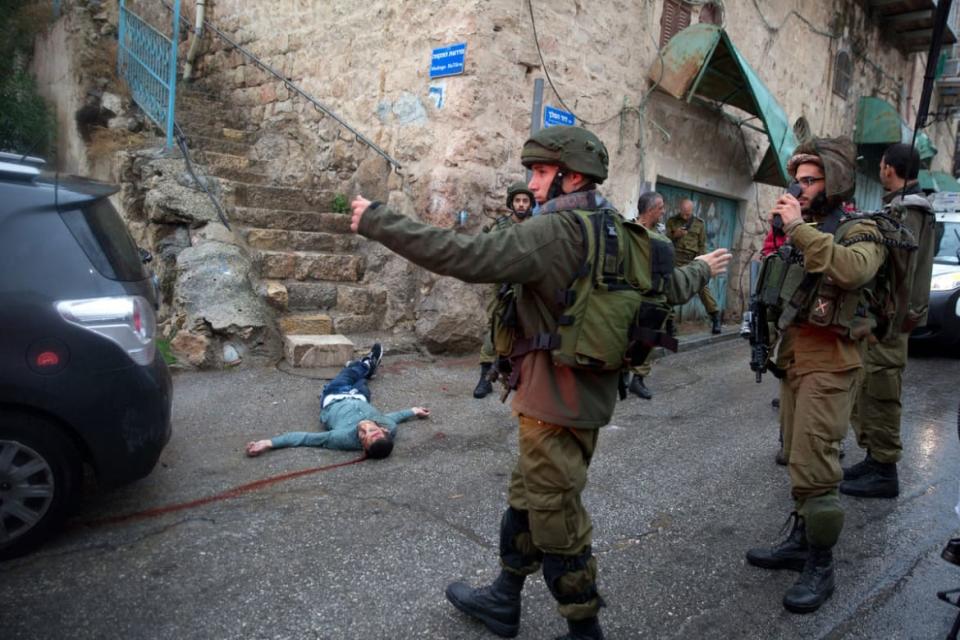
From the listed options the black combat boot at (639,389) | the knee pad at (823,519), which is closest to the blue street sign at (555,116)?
the black combat boot at (639,389)

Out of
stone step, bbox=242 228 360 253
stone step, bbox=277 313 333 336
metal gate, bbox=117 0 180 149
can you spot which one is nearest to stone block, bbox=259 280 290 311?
stone step, bbox=277 313 333 336

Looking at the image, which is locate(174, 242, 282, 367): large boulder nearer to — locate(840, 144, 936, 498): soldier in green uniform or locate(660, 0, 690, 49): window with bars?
locate(840, 144, 936, 498): soldier in green uniform

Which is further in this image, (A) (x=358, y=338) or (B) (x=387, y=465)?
(A) (x=358, y=338)

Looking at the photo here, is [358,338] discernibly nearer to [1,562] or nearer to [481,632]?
[1,562]

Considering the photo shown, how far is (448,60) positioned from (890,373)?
4850mm

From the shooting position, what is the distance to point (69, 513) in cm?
307

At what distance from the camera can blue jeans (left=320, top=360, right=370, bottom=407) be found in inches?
199

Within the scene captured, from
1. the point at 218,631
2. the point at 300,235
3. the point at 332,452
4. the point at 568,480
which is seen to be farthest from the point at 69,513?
the point at 300,235

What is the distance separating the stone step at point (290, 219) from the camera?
7.29 meters

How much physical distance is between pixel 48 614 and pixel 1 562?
523mm

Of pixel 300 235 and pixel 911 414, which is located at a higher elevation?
pixel 300 235

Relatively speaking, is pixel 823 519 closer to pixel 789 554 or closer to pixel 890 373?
pixel 789 554

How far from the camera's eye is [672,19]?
8.72 meters

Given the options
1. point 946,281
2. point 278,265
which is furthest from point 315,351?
point 946,281
